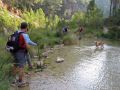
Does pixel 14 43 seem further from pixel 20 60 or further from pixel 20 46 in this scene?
pixel 20 60

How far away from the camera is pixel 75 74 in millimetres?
12062

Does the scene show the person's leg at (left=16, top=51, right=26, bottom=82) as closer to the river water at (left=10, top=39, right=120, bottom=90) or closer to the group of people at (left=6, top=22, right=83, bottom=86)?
the group of people at (left=6, top=22, right=83, bottom=86)

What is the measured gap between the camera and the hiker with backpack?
9297 millimetres

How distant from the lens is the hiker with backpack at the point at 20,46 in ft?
30.5

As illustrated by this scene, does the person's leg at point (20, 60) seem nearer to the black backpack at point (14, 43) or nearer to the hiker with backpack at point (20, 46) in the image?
the hiker with backpack at point (20, 46)

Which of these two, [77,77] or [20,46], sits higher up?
[20,46]

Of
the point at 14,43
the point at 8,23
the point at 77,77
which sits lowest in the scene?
the point at 77,77

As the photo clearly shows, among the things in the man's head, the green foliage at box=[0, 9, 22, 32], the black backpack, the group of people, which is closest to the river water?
the group of people

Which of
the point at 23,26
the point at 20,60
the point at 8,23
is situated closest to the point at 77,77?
the point at 20,60

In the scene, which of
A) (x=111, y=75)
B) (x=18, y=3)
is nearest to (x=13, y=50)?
(x=111, y=75)

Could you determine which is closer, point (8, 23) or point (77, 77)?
point (77, 77)

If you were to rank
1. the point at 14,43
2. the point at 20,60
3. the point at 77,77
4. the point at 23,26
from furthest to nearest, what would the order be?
the point at 77,77 < the point at 20,60 < the point at 23,26 < the point at 14,43

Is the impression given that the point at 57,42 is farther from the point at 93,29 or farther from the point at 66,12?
the point at 66,12

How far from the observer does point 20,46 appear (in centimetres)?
940
